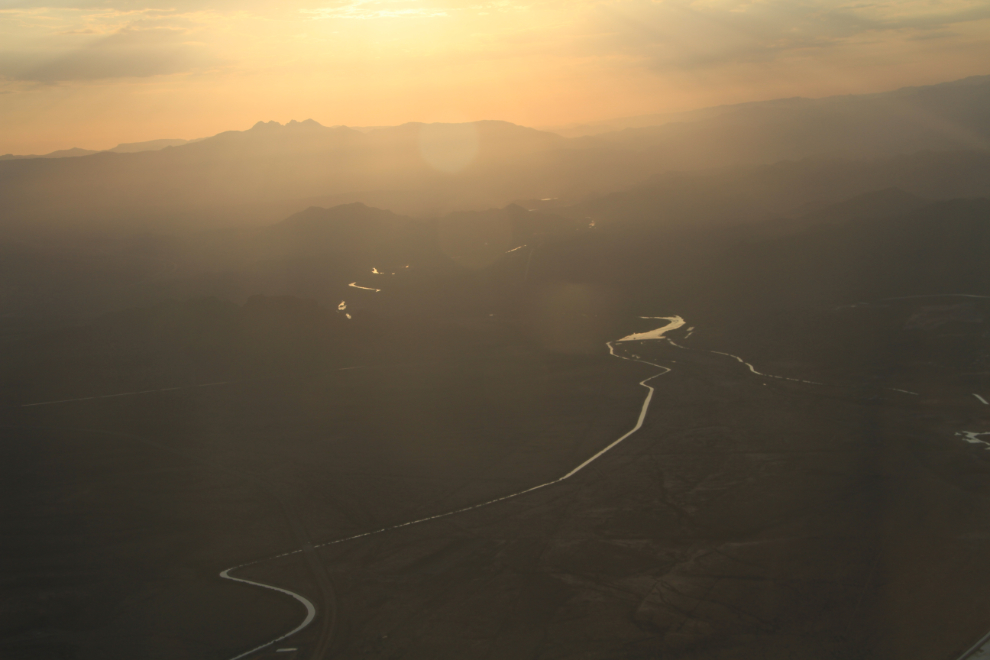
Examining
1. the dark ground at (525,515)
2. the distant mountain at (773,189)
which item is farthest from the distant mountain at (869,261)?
the distant mountain at (773,189)

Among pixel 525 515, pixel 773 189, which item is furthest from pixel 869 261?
pixel 773 189

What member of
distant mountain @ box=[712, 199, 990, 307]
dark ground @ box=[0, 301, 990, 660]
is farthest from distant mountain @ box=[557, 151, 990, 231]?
dark ground @ box=[0, 301, 990, 660]

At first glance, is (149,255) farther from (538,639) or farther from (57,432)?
(538,639)

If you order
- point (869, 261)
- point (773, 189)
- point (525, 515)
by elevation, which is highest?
point (773, 189)

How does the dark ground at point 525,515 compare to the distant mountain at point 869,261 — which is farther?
the distant mountain at point 869,261

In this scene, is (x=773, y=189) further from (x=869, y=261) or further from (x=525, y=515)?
(x=525, y=515)

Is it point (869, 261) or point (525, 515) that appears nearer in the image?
point (525, 515)

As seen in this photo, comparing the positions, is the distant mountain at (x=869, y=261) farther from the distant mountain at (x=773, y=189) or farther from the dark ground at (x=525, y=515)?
the distant mountain at (x=773, y=189)

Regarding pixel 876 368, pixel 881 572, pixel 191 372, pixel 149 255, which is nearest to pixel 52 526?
pixel 191 372

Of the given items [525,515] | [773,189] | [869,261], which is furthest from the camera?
[773,189]

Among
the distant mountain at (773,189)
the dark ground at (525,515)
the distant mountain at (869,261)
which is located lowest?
the dark ground at (525,515)

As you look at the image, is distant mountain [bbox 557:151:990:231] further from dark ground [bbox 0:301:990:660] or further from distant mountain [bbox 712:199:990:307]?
dark ground [bbox 0:301:990:660]
